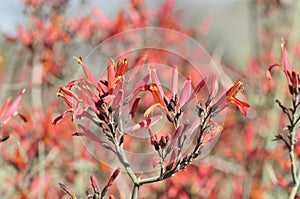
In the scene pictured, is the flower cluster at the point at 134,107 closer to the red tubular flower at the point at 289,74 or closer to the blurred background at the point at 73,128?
the red tubular flower at the point at 289,74

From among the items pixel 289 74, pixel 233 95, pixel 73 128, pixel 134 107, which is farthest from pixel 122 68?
pixel 73 128

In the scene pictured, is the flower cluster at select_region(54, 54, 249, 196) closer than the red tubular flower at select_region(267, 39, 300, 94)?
Yes

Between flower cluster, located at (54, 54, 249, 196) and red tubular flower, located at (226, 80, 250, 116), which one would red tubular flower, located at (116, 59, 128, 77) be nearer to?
flower cluster, located at (54, 54, 249, 196)

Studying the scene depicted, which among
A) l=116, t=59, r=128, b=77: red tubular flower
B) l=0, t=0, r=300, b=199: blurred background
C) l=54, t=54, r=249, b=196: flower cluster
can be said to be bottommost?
l=54, t=54, r=249, b=196: flower cluster

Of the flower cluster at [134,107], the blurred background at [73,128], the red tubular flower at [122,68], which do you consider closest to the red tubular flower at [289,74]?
the flower cluster at [134,107]

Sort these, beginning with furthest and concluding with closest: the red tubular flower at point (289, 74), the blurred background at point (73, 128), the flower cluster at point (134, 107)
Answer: the blurred background at point (73, 128), the red tubular flower at point (289, 74), the flower cluster at point (134, 107)

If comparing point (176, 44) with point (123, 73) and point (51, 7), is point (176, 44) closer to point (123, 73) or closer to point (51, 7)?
point (51, 7)

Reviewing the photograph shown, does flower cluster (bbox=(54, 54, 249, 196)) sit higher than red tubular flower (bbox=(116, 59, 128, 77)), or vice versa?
red tubular flower (bbox=(116, 59, 128, 77))

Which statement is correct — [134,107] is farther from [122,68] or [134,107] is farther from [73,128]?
[73,128]

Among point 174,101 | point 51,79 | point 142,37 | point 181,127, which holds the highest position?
point 142,37

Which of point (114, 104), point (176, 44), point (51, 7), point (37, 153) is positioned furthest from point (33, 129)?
point (114, 104)

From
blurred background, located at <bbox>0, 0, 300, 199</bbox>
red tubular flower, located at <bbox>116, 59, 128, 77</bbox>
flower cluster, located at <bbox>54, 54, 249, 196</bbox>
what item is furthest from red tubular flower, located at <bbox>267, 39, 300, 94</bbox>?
blurred background, located at <bbox>0, 0, 300, 199</bbox>
